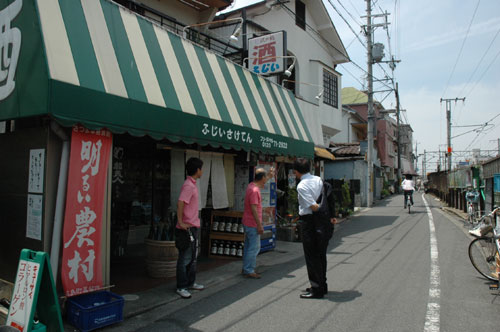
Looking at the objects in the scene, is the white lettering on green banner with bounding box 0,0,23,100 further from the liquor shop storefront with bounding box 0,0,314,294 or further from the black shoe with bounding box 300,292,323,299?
Result: the black shoe with bounding box 300,292,323,299

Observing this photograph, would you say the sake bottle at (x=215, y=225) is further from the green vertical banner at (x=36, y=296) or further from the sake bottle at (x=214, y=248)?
the green vertical banner at (x=36, y=296)

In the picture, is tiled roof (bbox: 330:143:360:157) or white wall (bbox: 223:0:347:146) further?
tiled roof (bbox: 330:143:360:157)

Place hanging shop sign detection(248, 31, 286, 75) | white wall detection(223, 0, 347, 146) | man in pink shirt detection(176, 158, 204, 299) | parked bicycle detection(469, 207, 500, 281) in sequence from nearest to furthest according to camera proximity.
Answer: man in pink shirt detection(176, 158, 204, 299)
parked bicycle detection(469, 207, 500, 281)
hanging shop sign detection(248, 31, 286, 75)
white wall detection(223, 0, 347, 146)

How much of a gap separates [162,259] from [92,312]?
2451mm

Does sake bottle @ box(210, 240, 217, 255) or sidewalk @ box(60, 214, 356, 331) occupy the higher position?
sake bottle @ box(210, 240, 217, 255)

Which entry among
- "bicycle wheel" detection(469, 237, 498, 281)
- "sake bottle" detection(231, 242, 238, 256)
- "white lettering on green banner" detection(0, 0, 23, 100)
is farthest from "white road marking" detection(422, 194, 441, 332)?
"white lettering on green banner" detection(0, 0, 23, 100)

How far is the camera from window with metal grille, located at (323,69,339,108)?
19250 mm

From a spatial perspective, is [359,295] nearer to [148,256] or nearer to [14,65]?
[148,256]

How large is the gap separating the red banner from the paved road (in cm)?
80

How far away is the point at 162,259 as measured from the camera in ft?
21.5

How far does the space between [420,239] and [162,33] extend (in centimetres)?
925

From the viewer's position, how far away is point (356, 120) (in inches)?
1313

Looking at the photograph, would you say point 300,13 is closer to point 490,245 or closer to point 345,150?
point 345,150

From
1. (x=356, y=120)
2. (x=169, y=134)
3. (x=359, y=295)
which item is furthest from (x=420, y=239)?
(x=356, y=120)
